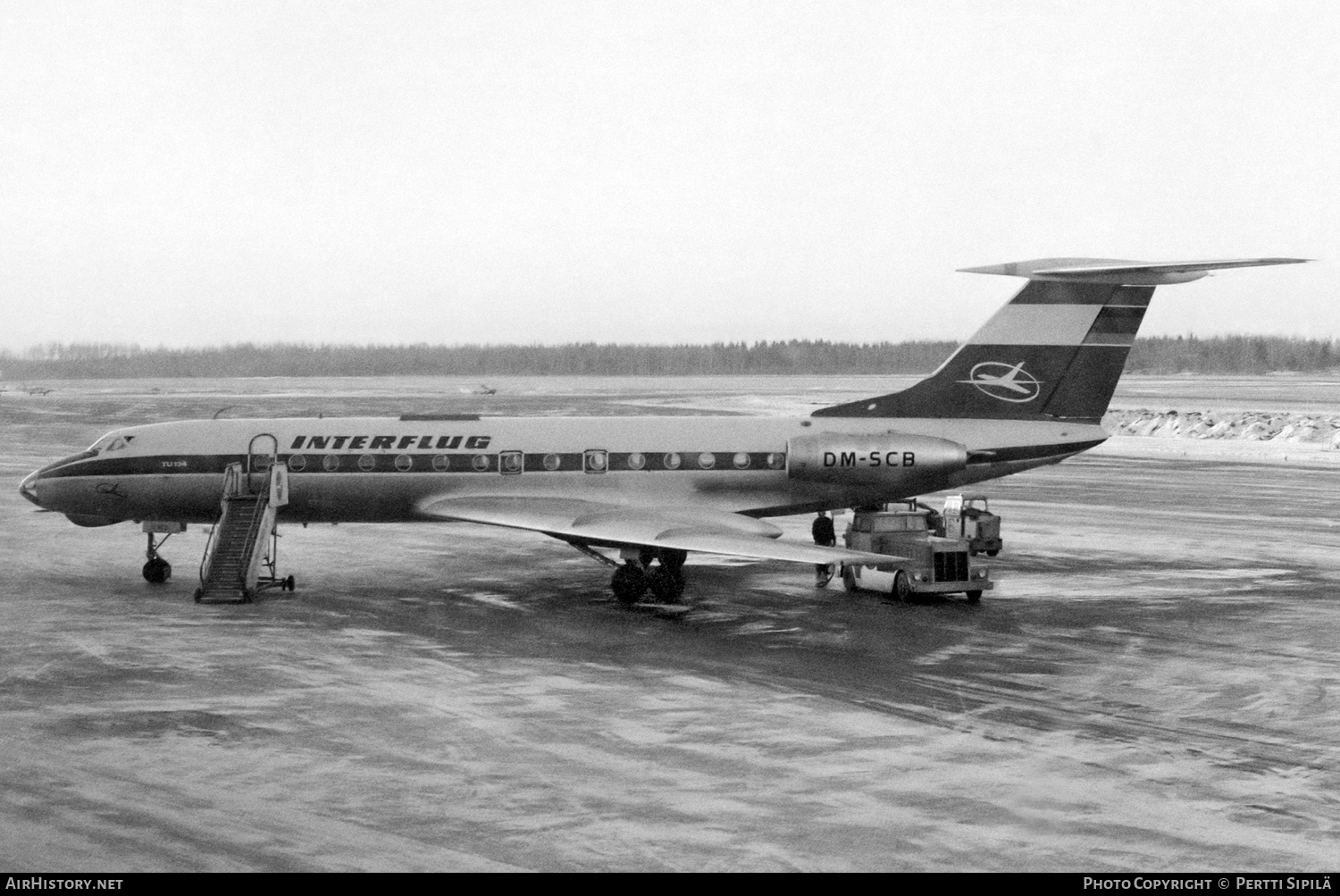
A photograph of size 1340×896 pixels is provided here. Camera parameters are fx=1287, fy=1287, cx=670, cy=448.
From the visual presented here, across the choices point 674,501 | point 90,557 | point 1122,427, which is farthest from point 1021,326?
point 1122,427

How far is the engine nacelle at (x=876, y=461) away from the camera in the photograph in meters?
22.9

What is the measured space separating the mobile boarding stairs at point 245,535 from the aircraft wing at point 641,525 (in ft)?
8.91

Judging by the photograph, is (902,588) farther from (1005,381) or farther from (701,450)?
(1005,381)

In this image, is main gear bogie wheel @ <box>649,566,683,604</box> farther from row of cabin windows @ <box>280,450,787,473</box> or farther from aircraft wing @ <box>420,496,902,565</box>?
row of cabin windows @ <box>280,450,787,473</box>

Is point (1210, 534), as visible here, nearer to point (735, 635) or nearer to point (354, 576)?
point (735, 635)

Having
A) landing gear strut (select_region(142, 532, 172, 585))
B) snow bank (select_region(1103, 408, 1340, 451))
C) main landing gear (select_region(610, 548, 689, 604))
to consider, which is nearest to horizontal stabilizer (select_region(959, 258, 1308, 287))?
main landing gear (select_region(610, 548, 689, 604))

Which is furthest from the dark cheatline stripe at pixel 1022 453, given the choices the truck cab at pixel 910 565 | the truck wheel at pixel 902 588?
the truck wheel at pixel 902 588

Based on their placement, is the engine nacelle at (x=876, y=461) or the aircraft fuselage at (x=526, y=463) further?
the aircraft fuselage at (x=526, y=463)

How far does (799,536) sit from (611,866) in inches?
801

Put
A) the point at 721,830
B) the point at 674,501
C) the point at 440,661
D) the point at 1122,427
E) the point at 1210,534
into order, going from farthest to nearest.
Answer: the point at 1122,427 → the point at 1210,534 → the point at 674,501 → the point at 440,661 → the point at 721,830

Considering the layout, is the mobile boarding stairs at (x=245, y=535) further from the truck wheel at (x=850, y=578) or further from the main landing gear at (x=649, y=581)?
the truck wheel at (x=850, y=578)

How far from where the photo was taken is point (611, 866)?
31.3ft

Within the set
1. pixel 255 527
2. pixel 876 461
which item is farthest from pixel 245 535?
pixel 876 461

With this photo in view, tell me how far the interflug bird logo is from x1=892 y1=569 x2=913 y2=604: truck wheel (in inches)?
179
